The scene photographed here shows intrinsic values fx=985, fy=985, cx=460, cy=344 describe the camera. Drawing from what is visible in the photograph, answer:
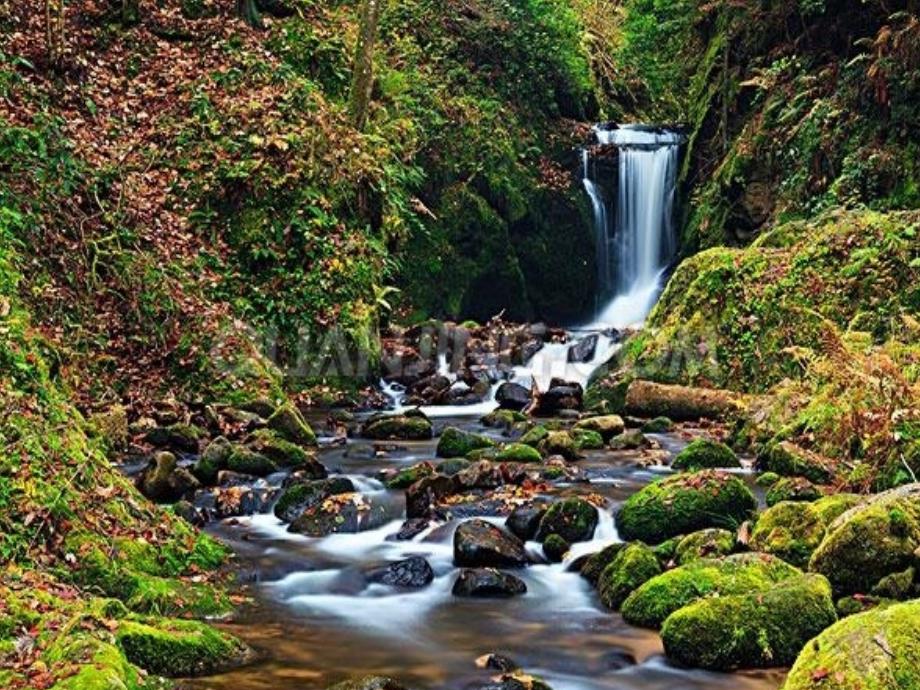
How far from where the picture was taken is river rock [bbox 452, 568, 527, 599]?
22.5 ft

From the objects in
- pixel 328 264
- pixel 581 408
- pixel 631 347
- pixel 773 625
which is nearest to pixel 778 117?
pixel 631 347

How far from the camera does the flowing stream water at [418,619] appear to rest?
18.0ft

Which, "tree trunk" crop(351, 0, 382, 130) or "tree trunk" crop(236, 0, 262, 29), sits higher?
"tree trunk" crop(236, 0, 262, 29)

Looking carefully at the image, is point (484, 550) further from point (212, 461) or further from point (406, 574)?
point (212, 461)

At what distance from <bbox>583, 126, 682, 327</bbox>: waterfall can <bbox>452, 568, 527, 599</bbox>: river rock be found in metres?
15.0

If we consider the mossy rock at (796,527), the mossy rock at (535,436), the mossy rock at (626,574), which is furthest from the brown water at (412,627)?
the mossy rock at (535,436)

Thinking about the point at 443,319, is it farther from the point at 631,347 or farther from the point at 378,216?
the point at 631,347

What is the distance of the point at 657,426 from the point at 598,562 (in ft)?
18.3

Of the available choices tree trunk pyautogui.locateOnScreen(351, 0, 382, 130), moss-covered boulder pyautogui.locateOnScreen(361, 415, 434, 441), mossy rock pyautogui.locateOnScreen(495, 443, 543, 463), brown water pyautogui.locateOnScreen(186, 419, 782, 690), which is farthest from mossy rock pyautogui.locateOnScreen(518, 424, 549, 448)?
tree trunk pyautogui.locateOnScreen(351, 0, 382, 130)

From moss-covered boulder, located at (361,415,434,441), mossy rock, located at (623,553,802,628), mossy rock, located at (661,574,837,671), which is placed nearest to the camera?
mossy rock, located at (661,574,837,671)

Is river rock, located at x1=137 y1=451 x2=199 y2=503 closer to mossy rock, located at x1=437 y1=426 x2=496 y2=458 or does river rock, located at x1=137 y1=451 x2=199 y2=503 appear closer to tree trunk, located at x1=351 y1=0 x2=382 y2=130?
mossy rock, located at x1=437 y1=426 x2=496 y2=458

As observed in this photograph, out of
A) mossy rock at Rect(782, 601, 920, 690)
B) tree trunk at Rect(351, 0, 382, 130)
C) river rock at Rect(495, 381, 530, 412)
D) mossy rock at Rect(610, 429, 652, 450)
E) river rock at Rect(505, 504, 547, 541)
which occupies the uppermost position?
tree trunk at Rect(351, 0, 382, 130)

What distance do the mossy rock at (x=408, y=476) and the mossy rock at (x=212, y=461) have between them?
1589mm

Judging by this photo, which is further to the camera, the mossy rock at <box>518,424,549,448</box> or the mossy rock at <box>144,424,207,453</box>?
the mossy rock at <box>518,424,549,448</box>
